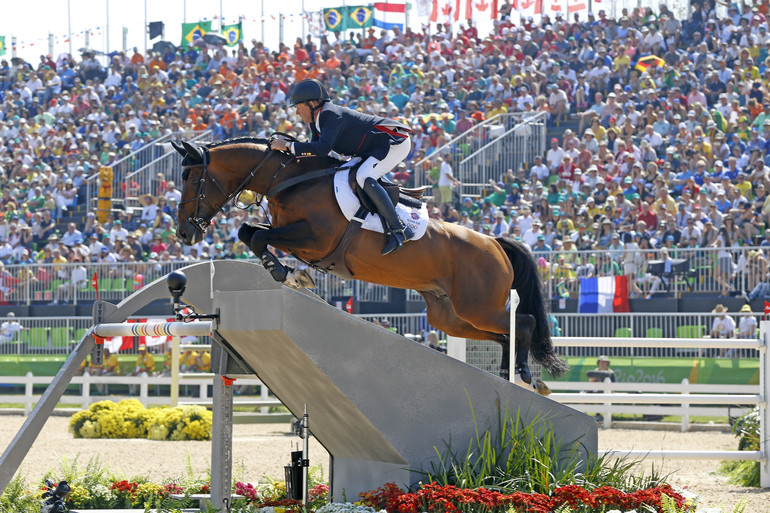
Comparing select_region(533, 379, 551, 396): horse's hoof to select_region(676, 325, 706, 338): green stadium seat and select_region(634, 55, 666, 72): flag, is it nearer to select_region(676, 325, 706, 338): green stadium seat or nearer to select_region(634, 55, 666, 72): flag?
select_region(676, 325, 706, 338): green stadium seat

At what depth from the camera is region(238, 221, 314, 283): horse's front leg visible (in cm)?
700

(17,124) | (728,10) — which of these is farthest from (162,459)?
(17,124)

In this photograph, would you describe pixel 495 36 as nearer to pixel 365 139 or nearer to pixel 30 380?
pixel 30 380

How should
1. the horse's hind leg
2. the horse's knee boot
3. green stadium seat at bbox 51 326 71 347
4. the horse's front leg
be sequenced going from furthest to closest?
green stadium seat at bbox 51 326 71 347
the horse's hind leg
the horse's knee boot
the horse's front leg

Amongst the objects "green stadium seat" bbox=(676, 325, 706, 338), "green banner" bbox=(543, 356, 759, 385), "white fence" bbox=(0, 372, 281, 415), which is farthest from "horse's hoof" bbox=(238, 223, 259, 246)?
"green stadium seat" bbox=(676, 325, 706, 338)

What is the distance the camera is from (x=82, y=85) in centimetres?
3069

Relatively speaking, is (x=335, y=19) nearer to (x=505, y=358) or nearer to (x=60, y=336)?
(x=60, y=336)

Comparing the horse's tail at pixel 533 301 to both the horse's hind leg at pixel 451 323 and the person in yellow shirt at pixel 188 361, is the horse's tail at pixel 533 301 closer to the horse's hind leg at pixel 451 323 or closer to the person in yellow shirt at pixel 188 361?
the horse's hind leg at pixel 451 323

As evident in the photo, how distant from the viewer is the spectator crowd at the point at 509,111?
54.1 feet

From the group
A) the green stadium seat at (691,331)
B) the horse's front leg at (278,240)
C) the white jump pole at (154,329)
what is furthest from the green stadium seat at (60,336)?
the white jump pole at (154,329)

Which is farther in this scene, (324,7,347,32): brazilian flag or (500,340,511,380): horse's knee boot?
(324,7,347,32): brazilian flag

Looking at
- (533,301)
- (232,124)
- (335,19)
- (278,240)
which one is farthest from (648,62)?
(278,240)

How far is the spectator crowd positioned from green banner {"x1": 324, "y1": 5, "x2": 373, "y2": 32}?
4.44 feet

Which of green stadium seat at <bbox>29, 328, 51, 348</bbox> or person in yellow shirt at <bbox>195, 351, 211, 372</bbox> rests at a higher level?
green stadium seat at <bbox>29, 328, 51, 348</bbox>
